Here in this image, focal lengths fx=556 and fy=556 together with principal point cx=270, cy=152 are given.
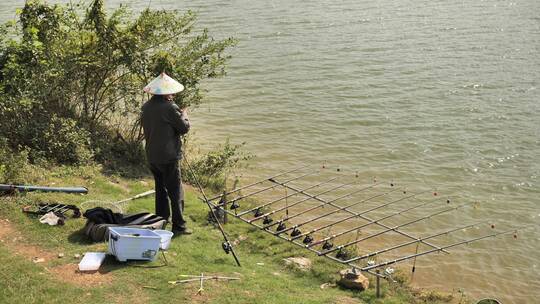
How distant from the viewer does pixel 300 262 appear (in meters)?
8.95

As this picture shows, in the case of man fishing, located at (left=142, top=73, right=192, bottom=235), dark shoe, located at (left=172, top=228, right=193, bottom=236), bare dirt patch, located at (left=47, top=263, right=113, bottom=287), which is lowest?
dark shoe, located at (left=172, top=228, right=193, bottom=236)

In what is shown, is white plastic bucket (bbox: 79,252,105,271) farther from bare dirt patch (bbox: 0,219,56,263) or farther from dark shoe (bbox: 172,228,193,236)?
dark shoe (bbox: 172,228,193,236)

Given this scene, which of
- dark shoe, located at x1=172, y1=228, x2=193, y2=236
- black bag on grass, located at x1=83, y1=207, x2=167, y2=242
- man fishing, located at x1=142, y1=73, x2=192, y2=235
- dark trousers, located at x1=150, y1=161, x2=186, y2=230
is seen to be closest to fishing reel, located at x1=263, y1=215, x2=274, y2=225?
dark shoe, located at x1=172, y1=228, x2=193, y2=236

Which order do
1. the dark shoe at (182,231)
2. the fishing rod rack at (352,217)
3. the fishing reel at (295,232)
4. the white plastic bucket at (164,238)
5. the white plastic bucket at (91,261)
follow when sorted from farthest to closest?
the fishing reel at (295,232), the fishing rod rack at (352,217), the dark shoe at (182,231), the white plastic bucket at (164,238), the white plastic bucket at (91,261)

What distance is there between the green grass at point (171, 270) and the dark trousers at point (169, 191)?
378 millimetres

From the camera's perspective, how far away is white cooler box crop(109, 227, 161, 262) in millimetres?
7070

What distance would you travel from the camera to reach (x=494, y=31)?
22438mm

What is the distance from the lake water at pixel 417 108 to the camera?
11148 mm

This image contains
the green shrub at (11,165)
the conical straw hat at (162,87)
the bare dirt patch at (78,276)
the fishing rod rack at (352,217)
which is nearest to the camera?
the bare dirt patch at (78,276)

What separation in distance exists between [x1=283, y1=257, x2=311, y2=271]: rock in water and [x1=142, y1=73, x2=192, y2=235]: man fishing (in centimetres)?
198

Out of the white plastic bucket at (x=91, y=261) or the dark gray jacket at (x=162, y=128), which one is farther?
the dark gray jacket at (x=162, y=128)

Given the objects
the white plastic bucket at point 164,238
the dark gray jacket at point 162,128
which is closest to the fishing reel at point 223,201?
the dark gray jacket at point 162,128

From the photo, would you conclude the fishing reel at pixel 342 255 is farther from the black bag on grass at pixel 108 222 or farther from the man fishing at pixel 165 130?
the black bag on grass at pixel 108 222

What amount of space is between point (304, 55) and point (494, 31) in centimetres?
787
